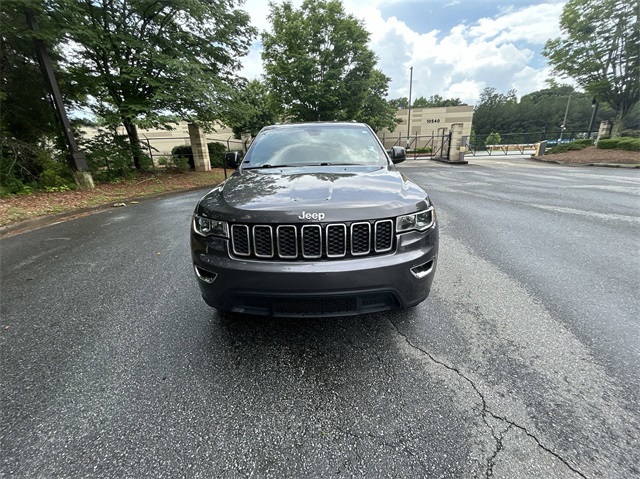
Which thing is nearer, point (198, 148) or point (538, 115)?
point (198, 148)

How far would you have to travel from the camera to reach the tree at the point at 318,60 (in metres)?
18.6

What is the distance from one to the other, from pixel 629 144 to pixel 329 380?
20.6 meters

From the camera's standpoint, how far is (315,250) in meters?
1.75

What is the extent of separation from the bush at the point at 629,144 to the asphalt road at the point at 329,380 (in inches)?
656

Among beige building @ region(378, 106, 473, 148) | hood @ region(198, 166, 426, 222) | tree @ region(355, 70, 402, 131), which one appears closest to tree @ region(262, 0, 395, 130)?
tree @ region(355, 70, 402, 131)

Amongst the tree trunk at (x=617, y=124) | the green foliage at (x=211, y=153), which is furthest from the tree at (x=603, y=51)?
the green foliage at (x=211, y=153)

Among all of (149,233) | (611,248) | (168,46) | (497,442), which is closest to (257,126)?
(168,46)

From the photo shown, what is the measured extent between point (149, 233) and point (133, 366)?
348 centimetres

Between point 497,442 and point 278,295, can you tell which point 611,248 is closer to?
point 497,442

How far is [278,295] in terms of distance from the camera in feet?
5.53

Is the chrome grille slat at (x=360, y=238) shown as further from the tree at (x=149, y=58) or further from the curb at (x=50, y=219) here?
the tree at (x=149, y=58)

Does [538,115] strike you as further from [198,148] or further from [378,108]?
[198,148]

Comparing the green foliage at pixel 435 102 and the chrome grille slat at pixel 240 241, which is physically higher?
the green foliage at pixel 435 102

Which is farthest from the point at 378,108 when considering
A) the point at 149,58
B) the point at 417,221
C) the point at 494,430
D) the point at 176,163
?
the point at 494,430
